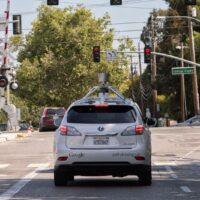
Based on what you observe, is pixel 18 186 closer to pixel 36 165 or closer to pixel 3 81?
pixel 36 165

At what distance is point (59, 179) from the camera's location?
16.7 m

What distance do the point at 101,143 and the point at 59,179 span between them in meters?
1.33

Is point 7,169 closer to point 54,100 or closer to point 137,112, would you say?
point 137,112

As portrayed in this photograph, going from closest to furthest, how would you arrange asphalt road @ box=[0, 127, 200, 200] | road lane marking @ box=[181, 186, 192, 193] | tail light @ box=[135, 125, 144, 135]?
asphalt road @ box=[0, 127, 200, 200] → road lane marking @ box=[181, 186, 192, 193] → tail light @ box=[135, 125, 144, 135]

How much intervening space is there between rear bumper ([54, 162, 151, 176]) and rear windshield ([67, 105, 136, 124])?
2.84ft

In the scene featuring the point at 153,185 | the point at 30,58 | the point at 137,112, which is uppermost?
the point at 30,58

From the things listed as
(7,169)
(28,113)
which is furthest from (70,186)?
(28,113)

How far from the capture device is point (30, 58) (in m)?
89.3

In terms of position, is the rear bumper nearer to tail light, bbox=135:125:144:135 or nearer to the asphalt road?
the asphalt road

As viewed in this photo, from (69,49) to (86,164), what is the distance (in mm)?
71386

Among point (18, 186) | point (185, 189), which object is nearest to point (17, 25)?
point (18, 186)

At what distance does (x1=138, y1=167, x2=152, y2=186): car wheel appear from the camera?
16531 mm

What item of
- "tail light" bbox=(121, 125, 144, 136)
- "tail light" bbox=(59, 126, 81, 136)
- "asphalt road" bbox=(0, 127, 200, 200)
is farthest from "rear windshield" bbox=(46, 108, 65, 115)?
"tail light" bbox=(121, 125, 144, 136)

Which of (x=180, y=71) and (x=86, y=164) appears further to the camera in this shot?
(x=180, y=71)
